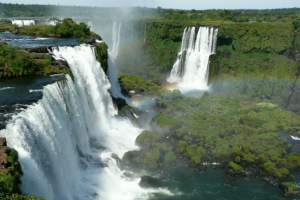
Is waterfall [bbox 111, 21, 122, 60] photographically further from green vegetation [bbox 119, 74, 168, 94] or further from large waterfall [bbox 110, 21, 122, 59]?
green vegetation [bbox 119, 74, 168, 94]

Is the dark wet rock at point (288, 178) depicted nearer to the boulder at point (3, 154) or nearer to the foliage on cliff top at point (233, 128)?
the foliage on cliff top at point (233, 128)

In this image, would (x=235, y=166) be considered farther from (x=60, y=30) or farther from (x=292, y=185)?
(x=60, y=30)

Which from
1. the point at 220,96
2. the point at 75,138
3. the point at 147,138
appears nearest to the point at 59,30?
the point at 75,138

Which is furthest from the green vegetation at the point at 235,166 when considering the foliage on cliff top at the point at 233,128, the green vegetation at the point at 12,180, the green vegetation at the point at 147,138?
the green vegetation at the point at 12,180

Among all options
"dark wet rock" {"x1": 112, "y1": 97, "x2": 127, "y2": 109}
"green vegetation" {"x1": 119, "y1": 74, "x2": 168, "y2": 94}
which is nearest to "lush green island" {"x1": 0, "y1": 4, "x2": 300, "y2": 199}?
"green vegetation" {"x1": 119, "y1": 74, "x2": 168, "y2": 94}

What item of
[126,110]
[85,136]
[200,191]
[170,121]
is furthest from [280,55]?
[85,136]
